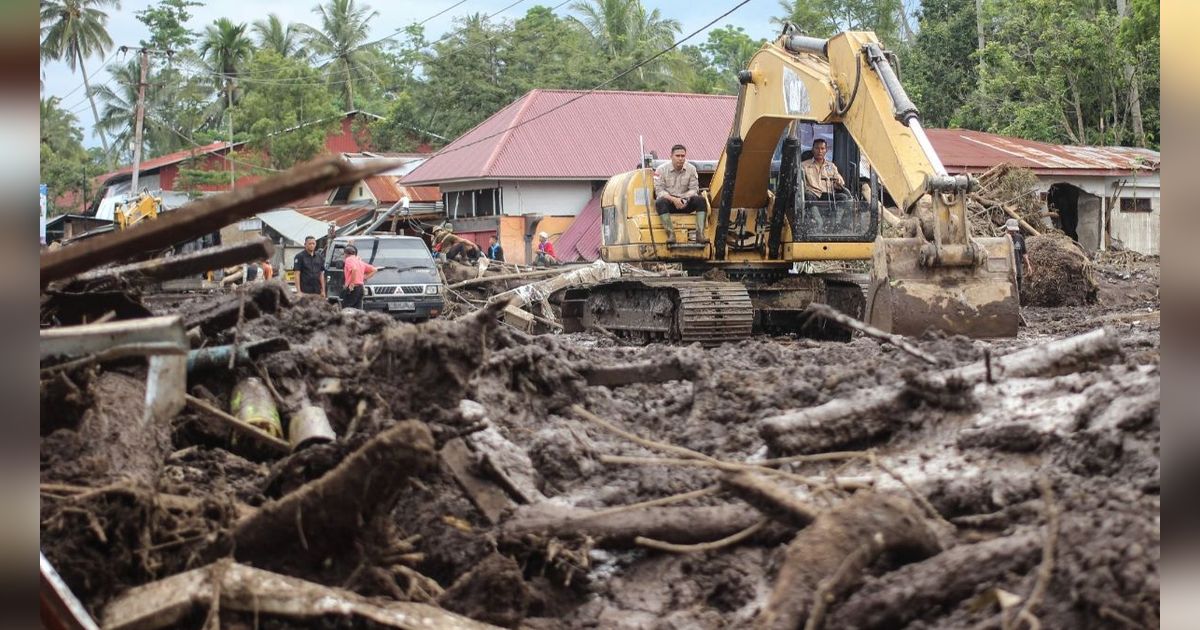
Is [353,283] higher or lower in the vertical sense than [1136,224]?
lower

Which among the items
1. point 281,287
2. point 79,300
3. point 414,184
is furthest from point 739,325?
point 414,184

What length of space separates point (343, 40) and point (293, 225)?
1468 inches

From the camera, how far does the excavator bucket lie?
11062 millimetres

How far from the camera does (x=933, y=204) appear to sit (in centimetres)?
1104

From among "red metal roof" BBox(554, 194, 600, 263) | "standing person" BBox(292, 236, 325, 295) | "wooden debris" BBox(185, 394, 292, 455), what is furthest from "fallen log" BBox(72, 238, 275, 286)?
"red metal roof" BBox(554, 194, 600, 263)

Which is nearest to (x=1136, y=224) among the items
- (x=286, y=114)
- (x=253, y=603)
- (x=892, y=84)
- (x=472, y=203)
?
(x=472, y=203)

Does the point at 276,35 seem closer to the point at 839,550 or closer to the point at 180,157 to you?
the point at 180,157

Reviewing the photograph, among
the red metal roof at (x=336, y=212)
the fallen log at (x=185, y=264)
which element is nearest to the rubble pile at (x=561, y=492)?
the fallen log at (x=185, y=264)

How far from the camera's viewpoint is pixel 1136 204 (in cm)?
3397

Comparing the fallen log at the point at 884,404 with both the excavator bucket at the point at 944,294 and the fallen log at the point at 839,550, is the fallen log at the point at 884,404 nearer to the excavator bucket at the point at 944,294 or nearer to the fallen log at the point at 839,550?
the fallen log at the point at 839,550

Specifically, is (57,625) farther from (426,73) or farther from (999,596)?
(426,73)

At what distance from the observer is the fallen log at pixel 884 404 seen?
18.9 ft

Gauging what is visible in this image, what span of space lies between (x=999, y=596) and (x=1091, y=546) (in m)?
0.34
